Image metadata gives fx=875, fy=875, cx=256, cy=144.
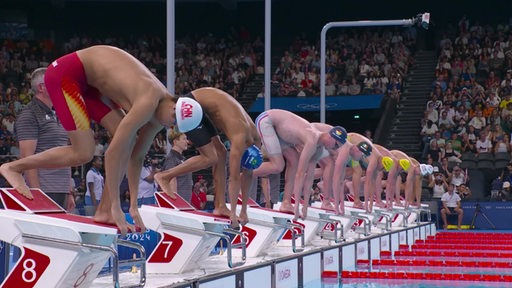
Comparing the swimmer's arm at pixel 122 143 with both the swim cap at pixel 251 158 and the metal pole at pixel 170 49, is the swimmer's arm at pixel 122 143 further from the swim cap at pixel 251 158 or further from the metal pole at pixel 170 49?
the metal pole at pixel 170 49

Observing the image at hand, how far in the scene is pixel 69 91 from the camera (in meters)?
5.45

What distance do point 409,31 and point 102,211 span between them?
975 inches

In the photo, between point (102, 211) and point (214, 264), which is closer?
point (102, 211)

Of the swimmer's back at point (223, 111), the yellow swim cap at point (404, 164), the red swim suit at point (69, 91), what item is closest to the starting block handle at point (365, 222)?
the yellow swim cap at point (404, 164)

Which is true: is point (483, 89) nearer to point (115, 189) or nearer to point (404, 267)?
point (404, 267)

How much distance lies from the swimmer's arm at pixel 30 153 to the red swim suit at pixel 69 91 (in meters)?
0.57

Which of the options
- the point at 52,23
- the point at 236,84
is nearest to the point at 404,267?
the point at 236,84

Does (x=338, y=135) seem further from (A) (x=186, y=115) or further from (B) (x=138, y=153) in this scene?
(A) (x=186, y=115)

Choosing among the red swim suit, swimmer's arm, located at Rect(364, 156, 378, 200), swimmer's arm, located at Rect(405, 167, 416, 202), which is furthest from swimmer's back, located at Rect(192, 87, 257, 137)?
swimmer's arm, located at Rect(405, 167, 416, 202)

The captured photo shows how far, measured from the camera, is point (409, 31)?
29156mm

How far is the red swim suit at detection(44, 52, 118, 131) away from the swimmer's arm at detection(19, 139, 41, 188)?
1.87 feet

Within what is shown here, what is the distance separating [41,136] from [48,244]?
4.30 feet

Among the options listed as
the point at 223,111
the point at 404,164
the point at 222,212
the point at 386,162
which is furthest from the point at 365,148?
the point at 222,212

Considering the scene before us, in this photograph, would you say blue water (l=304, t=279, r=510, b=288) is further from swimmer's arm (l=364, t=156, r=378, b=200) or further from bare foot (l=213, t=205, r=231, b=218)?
swimmer's arm (l=364, t=156, r=378, b=200)
